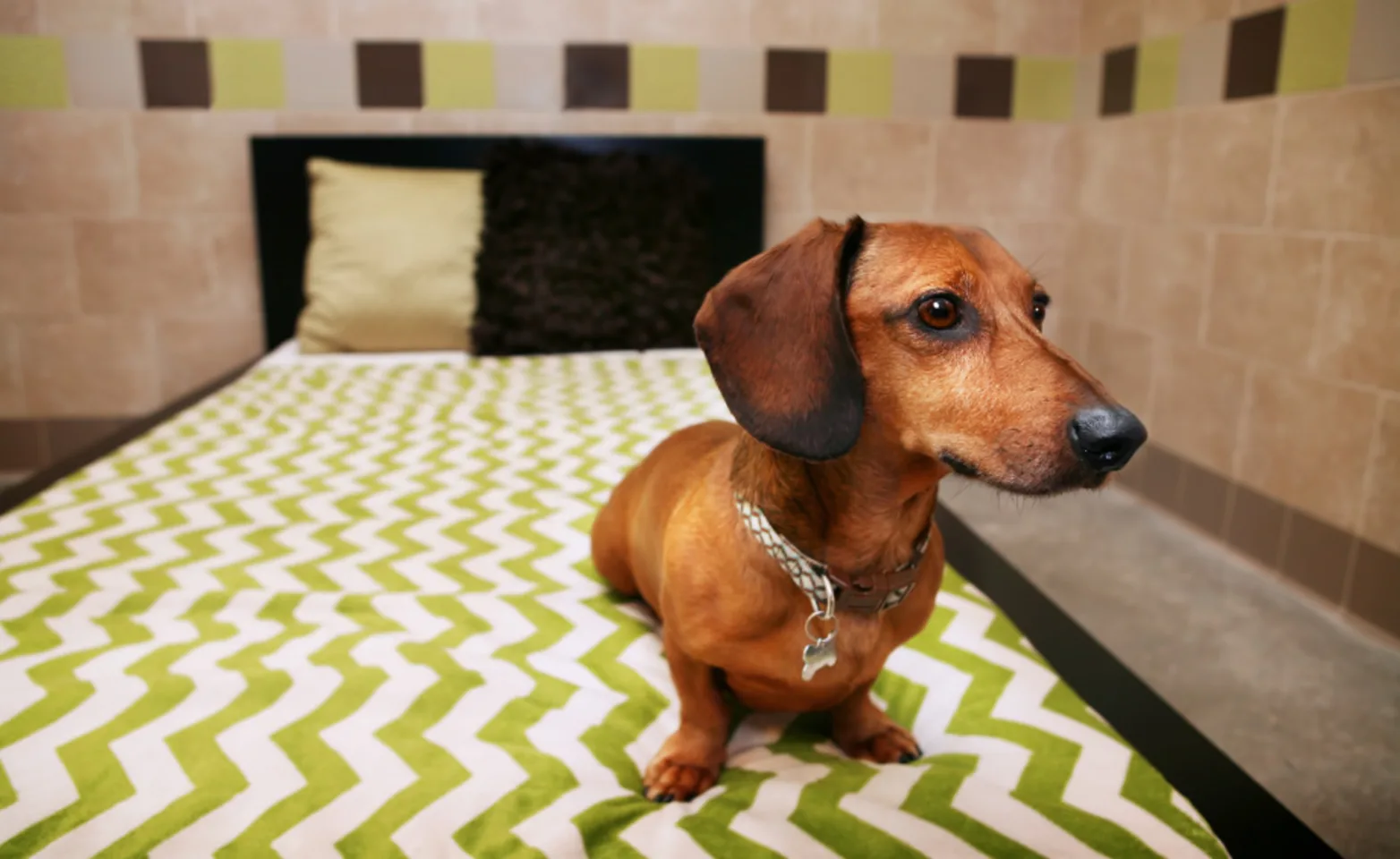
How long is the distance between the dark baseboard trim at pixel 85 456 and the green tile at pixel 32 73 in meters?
1.15

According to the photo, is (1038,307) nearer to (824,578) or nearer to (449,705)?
(824,578)

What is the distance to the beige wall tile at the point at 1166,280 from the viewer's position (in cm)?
246

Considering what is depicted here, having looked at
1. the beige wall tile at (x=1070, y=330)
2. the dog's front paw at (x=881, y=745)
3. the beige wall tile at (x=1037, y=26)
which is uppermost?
the beige wall tile at (x=1037, y=26)

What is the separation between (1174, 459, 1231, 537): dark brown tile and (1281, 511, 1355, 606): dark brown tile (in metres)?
0.25

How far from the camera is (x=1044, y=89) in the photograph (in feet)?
10.2

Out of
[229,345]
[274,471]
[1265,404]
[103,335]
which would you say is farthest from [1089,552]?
[103,335]

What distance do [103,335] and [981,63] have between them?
2.83 m

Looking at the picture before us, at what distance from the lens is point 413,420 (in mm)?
1992

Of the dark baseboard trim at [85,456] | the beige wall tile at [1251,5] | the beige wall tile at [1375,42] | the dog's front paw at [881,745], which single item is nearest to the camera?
the dog's front paw at [881,745]

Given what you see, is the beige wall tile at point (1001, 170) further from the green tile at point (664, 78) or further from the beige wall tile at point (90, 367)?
the beige wall tile at point (90, 367)

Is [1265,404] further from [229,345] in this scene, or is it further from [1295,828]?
[229,345]

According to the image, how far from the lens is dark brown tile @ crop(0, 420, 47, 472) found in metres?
3.02

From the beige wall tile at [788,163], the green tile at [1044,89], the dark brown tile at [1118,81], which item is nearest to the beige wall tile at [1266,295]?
the dark brown tile at [1118,81]

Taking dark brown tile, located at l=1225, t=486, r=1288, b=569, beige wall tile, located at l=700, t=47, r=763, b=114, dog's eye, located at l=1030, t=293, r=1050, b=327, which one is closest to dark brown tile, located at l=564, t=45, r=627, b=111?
beige wall tile, located at l=700, t=47, r=763, b=114
